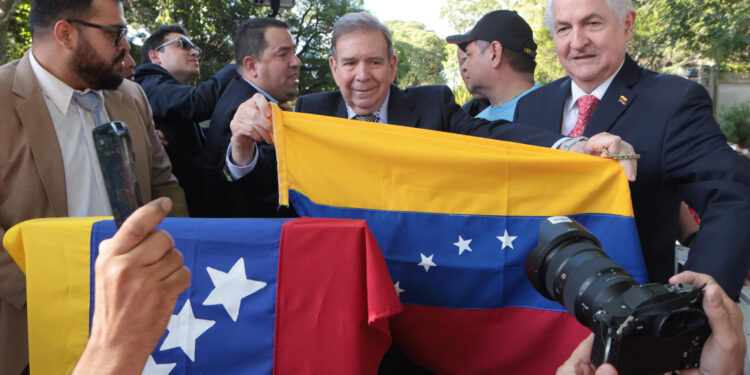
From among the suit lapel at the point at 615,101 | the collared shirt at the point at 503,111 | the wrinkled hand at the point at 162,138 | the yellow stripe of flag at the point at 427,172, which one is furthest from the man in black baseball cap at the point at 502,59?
the wrinkled hand at the point at 162,138

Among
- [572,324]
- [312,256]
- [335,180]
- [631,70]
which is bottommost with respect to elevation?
[572,324]

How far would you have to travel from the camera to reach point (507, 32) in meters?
4.05

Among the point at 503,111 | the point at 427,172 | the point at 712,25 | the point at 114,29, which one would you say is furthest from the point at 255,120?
the point at 712,25

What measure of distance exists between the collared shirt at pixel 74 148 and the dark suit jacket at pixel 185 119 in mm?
1075

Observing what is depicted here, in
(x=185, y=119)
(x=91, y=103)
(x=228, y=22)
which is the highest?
(x=228, y=22)

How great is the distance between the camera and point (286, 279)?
6.20ft

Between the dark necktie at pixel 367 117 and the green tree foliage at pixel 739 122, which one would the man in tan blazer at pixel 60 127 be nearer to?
the dark necktie at pixel 367 117

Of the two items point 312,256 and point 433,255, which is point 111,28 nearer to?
point 312,256

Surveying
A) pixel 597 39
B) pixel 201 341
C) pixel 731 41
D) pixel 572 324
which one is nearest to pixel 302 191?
pixel 201 341

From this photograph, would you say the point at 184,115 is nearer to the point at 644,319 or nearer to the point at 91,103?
the point at 91,103

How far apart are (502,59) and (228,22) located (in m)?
21.4

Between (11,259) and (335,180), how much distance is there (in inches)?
55.2

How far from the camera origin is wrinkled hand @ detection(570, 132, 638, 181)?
214 cm

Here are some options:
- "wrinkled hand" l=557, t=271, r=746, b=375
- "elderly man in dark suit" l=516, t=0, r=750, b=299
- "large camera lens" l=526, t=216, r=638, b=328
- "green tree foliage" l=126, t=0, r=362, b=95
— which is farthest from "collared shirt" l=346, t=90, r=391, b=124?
"green tree foliage" l=126, t=0, r=362, b=95
